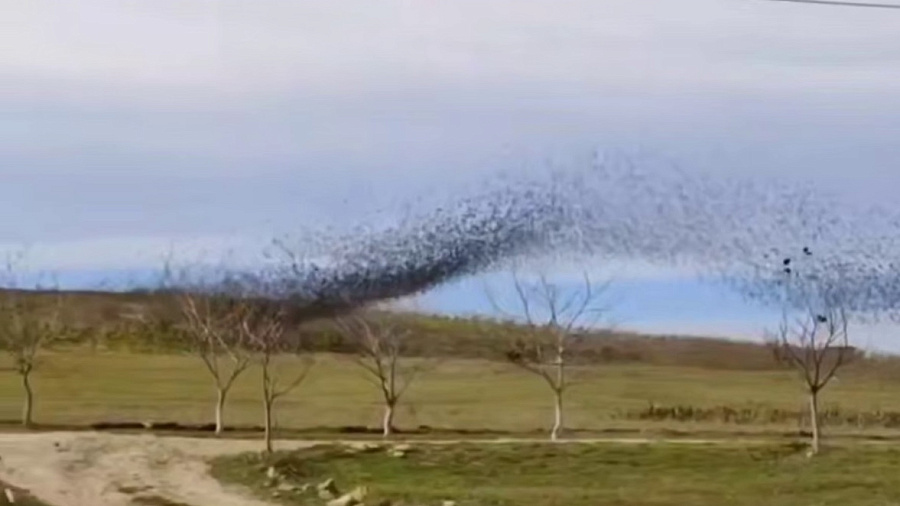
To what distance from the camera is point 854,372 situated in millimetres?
28188

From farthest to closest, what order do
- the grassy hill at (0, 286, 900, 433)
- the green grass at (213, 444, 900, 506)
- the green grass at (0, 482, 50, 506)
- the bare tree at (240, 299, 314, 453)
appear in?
the grassy hill at (0, 286, 900, 433)
the bare tree at (240, 299, 314, 453)
the green grass at (213, 444, 900, 506)
the green grass at (0, 482, 50, 506)

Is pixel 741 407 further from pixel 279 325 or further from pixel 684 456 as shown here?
pixel 279 325

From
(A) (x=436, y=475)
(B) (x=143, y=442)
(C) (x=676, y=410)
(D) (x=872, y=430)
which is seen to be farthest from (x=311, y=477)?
(D) (x=872, y=430)

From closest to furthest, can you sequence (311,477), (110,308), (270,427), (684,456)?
(311,477) < (684,456) < (270,427) < (110,308)

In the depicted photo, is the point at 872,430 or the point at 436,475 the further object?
the point at 872,430

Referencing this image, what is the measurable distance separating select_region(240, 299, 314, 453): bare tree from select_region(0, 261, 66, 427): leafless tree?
115 inches

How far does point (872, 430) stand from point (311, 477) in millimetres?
10080

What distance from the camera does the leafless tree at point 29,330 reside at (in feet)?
89.5

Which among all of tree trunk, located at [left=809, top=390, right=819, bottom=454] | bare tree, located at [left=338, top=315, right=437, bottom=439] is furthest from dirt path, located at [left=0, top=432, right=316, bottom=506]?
tree trunk, located at [left=809, top=390, right=819, bottom=454]

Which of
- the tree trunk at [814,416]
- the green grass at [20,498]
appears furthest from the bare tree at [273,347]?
the tree trunk at [814,416]

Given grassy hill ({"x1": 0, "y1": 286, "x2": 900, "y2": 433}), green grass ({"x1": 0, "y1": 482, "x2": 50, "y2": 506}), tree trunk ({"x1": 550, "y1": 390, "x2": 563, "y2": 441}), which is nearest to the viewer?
green grass ({"x1": 0, "y1": 482, "x2": 50, "y2": 506})

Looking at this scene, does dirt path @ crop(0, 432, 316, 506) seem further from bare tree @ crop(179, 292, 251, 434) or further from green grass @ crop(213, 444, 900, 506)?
bare tree @ crop(179, 292, 251, 434)

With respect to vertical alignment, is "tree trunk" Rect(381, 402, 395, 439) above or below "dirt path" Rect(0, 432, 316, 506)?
above

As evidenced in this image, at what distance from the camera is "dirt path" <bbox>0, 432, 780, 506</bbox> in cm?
1958
